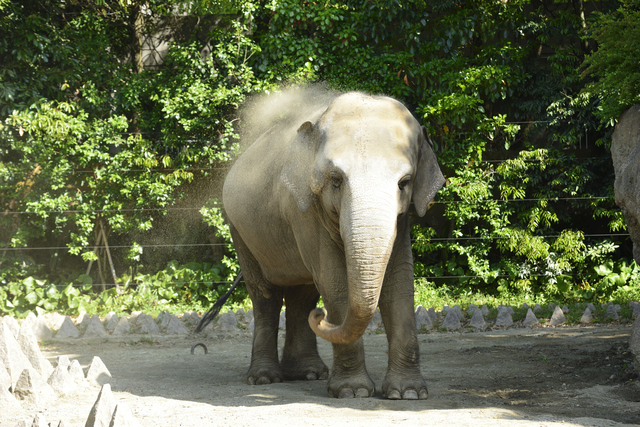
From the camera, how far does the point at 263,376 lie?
5.25 meters

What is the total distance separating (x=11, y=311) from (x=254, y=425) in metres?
8.19

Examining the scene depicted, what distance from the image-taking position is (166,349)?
7461 millimetres

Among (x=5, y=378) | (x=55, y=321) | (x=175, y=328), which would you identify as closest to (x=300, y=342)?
(x=5, y=378)

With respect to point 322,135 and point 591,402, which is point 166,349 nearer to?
point 322,135

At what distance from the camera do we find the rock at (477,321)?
27.4ft

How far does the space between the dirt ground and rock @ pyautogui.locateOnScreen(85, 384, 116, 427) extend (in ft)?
0.39

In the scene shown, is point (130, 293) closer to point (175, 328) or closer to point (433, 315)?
point (175, 328)

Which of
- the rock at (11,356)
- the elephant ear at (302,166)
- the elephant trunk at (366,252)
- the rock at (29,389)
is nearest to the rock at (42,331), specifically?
the rock at (11,356)

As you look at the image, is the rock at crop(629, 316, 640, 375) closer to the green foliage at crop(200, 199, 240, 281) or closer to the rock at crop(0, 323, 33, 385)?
the rock at crop(0, 323, 33, 385)

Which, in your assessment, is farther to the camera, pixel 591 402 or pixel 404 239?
pixel 404 239

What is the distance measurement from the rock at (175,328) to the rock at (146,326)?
0.49 ft

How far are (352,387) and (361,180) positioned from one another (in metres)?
1.38

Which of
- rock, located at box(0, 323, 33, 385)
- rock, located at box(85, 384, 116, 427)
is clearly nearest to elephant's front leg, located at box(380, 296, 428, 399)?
rock, located at box(85, 384, 116, 427)

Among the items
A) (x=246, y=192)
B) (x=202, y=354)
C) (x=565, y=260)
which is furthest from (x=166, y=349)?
(x=565, y=260)
